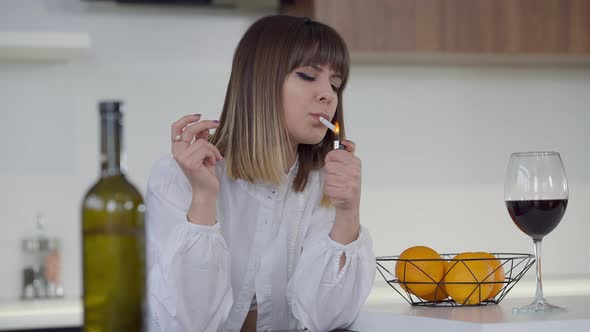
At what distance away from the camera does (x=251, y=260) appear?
1.76 metres

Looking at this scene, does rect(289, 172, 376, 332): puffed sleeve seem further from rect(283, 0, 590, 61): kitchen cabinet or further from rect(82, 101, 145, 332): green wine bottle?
rect(283, 0, 590, 61): kitchen cabinet

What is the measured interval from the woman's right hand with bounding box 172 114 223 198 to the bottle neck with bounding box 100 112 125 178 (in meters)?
0.67

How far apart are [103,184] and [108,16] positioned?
7.37ft

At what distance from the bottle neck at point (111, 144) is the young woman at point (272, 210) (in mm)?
764

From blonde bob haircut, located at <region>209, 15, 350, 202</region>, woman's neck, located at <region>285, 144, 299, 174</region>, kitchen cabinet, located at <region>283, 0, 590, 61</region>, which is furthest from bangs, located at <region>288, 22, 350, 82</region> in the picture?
kitchen cabinet, located at <region>283, 0, 590, 61</region>

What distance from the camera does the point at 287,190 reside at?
1.85m

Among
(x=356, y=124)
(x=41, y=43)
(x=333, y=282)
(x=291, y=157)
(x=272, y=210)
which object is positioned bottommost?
(x=333, y=282)

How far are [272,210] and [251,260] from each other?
0.11m

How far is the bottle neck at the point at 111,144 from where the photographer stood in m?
0.68

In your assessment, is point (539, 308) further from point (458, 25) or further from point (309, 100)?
point (458, 25)

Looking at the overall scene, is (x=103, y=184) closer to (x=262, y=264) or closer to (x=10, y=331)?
(x=262, y=264)

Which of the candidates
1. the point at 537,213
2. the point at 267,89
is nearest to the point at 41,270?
the point at 267,89

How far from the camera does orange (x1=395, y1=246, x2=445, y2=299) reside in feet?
4.26

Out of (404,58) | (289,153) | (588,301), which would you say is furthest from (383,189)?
(588,301)
